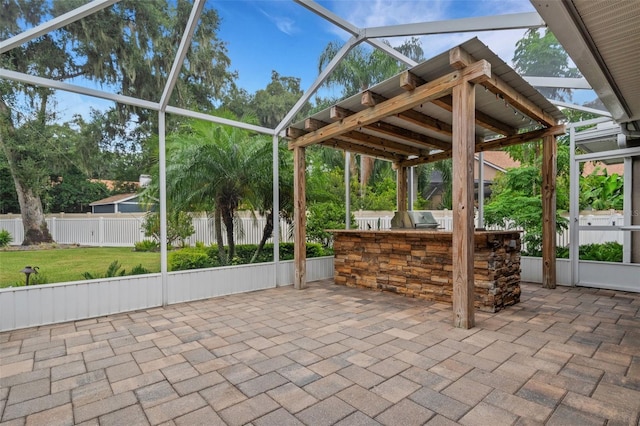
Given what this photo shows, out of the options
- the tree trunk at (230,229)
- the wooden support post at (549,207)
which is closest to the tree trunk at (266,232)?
the tree trunk at (230,229)

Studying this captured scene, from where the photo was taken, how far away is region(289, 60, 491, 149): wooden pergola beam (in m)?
3.32

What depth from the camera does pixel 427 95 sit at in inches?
145

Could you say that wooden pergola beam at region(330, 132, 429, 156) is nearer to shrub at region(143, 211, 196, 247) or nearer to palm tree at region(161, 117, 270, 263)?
palm tree at region(161, 117, 270, 263)

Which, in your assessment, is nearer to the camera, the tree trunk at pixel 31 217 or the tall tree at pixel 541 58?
the tall tree at pixel 541 58

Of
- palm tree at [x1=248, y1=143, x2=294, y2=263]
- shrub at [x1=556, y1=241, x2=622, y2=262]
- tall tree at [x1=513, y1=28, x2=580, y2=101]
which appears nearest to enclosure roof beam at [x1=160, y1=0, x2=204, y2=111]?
palm tree at [x1=248, y1=143, x2=294, y2=263]

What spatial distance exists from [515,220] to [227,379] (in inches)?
247

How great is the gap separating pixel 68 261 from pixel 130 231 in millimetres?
963

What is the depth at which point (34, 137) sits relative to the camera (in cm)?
465

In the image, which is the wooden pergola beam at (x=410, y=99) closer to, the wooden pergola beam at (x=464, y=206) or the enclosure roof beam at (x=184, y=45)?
the wooden pergola beam at (x=464, y=206)

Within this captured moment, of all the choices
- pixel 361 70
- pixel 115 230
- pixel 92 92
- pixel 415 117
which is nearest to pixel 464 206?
pixel 415 117

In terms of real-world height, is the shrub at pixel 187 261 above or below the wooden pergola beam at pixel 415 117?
below

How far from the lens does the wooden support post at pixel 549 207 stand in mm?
5258

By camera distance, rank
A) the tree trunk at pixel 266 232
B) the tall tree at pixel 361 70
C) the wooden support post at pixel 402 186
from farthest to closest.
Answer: the tall tree at pixel 361 70 → the wooden support post at pixel 402 186 → the tree trunk at pixel 266 232

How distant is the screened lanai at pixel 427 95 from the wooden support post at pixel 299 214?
0.10 feet
